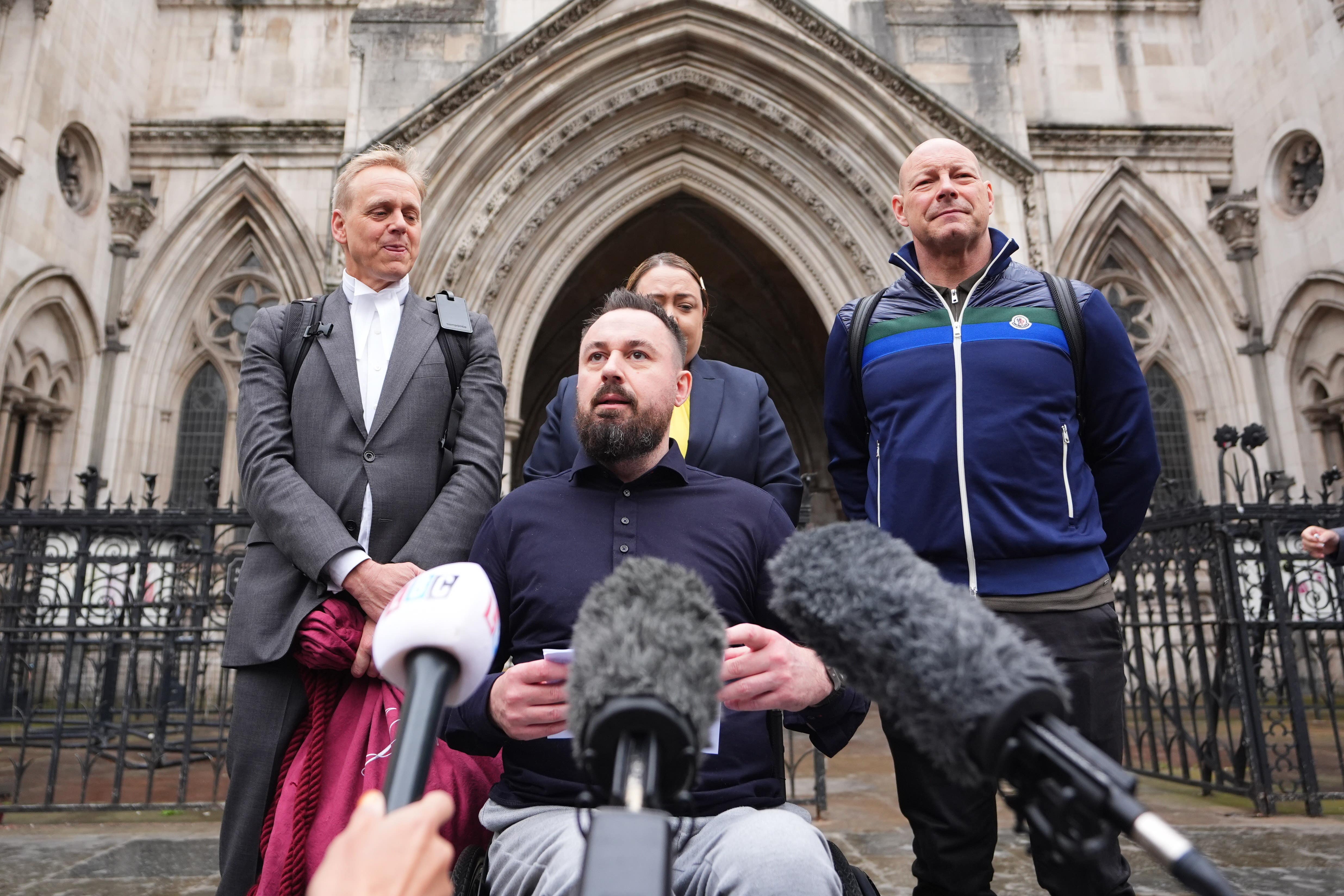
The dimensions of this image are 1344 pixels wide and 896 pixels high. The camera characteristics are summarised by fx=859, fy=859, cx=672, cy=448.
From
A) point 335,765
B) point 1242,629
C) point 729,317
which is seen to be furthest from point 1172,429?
point 335,765

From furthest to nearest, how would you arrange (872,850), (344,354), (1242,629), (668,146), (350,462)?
(668,146) < (1242,629) < (872,850) < (344,354) < (350,462)

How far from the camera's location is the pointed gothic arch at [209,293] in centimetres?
1134

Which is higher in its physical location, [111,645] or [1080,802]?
[111,645]

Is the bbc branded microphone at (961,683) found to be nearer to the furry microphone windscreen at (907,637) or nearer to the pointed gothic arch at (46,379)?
the furry microphone windscreen at (907,637)

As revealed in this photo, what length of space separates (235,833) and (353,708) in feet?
1.32

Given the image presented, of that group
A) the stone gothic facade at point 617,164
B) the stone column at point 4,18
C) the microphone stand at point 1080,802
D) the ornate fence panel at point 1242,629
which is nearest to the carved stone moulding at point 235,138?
the stone gothic facade at point 617,164

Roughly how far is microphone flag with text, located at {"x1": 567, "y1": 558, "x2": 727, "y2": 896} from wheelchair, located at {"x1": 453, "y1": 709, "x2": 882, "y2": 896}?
0.84m

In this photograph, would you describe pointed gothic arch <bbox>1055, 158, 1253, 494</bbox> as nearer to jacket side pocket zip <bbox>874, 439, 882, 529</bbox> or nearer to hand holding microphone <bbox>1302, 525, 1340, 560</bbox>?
hand holding microphone <bbox>1302, 525, 1340, 560</bbox>

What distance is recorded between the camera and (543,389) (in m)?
16.7

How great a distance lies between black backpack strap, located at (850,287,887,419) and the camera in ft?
8.61

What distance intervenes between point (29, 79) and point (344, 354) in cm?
1033

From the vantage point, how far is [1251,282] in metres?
11.6

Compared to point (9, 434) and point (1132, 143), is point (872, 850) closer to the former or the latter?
point (9, 434)

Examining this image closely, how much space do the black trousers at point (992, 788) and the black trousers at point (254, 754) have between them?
1533 millimetres
